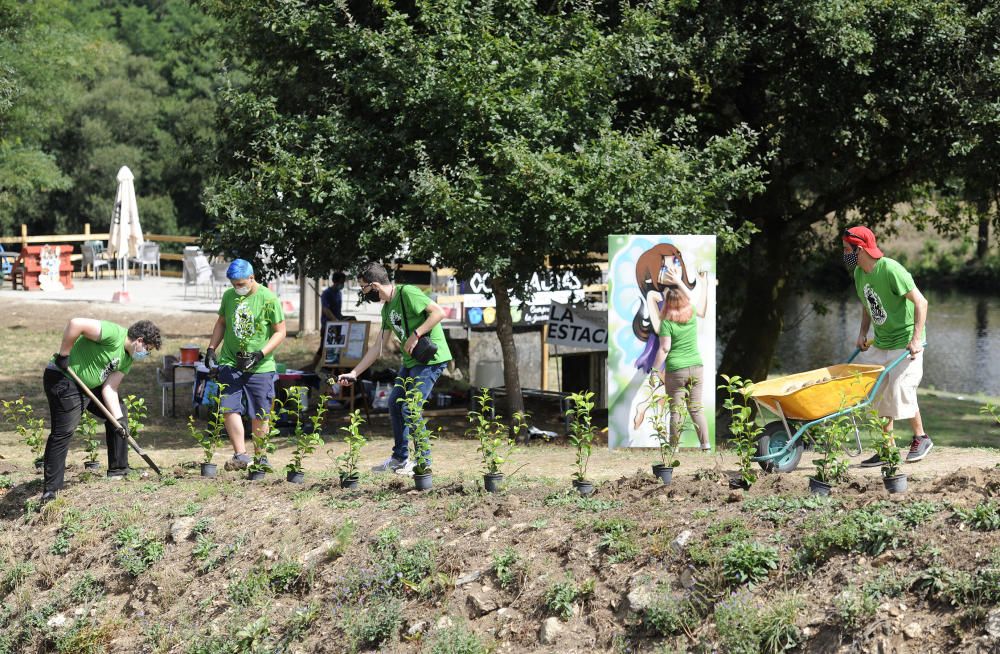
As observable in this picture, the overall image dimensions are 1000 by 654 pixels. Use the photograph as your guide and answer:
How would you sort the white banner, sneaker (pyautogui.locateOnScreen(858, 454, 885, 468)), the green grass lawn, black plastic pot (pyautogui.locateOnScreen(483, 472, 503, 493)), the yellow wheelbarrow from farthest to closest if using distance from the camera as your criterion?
the green grass lawn < the white banner < the yellow wheelbarrow < sneaker (pyautogui.locateOnScreen(858, 454, 885, 468)) < black plastic pot (pyautogui.locateOnScreen(483, 472, 503, 493))

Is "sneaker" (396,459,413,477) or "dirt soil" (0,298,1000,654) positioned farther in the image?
"sneaker" (396,459,413,477)

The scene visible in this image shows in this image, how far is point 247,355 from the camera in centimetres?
920

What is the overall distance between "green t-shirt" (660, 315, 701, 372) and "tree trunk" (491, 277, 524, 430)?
2.80 meters

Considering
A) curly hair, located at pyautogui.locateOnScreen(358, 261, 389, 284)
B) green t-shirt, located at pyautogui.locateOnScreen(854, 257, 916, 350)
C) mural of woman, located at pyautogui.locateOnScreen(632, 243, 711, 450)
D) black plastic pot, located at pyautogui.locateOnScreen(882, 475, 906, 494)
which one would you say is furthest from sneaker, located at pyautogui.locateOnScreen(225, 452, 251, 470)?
green t-shirt, located at pyautogui.locateOnScreen(854, 257, 916, 350)

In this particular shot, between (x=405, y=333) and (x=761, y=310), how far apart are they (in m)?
8.16

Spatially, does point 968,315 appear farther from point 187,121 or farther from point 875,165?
point 187,121

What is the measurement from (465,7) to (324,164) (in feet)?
7.26

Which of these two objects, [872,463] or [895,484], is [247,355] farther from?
[895,484]

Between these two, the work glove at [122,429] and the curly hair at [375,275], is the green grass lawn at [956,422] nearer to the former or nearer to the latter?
the curly hair at [375,275]

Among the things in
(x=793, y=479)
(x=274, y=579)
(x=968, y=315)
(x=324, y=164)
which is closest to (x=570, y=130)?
(x=324, y=164)

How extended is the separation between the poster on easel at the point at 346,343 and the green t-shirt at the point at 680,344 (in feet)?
15.5

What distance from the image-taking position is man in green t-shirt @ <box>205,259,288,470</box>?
923 cm

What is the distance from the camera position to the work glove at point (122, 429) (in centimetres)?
867

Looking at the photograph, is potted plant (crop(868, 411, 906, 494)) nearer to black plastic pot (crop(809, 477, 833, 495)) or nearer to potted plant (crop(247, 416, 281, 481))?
black plastic pot (crop(809, 477, 833, 495))
